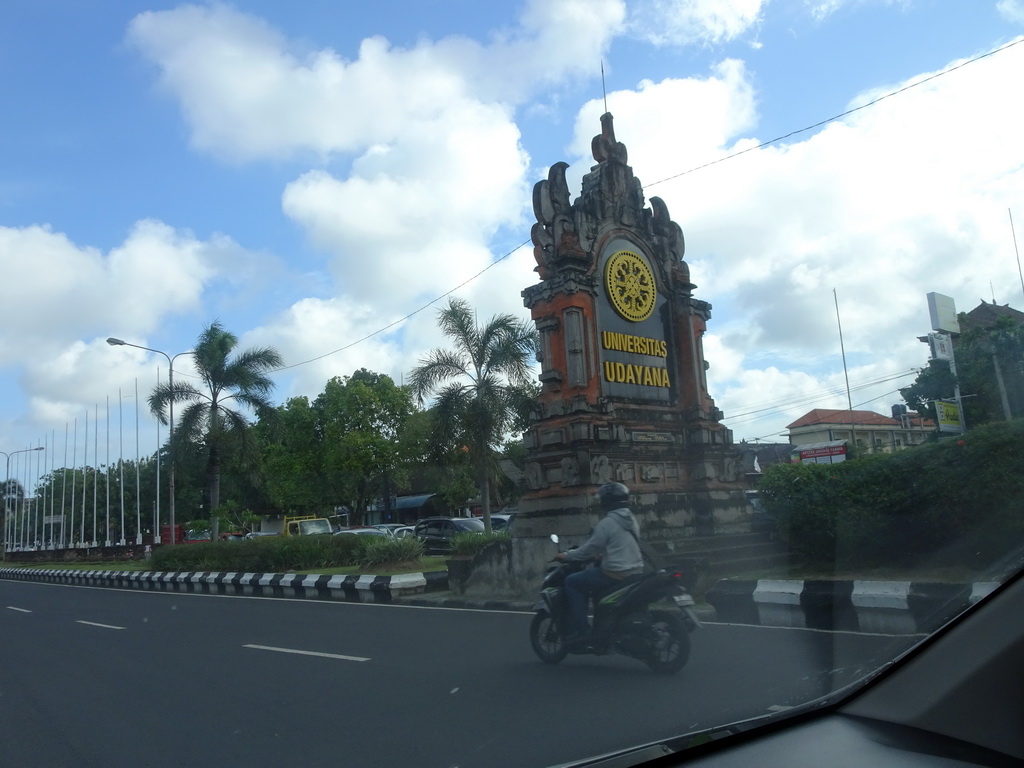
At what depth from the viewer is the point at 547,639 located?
7.62m

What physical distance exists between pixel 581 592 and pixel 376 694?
1924mm

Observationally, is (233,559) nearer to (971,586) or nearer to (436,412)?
(436,412)

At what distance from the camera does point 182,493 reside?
2704 inches

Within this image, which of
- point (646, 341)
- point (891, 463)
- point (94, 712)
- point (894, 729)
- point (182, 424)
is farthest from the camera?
point (182, 424)

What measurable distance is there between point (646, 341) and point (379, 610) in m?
7.06

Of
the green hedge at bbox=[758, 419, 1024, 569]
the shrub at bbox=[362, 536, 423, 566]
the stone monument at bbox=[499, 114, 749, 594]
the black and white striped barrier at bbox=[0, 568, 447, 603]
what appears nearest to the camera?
the green hedge at bbox=[758, 419, 1024, 569]

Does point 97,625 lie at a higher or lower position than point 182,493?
lower

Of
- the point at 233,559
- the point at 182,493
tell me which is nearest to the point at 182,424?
the point at 233,559

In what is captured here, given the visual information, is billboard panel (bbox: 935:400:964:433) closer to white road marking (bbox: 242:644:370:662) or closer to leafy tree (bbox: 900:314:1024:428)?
leafy tree (bbox: 900:314:1024:428)

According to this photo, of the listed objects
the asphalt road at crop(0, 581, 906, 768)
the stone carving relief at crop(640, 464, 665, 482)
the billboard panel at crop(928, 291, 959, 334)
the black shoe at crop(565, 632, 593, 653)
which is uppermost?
the billboard panel at crop(928, 291, 959, 334)

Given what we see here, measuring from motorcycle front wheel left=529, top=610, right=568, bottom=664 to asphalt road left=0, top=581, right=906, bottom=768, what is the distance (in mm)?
123

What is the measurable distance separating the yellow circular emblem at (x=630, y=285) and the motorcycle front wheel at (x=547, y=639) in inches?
349

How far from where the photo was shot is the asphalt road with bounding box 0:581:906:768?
500 centimetres

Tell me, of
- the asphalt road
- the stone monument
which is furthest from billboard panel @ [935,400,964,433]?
the asphalt road
